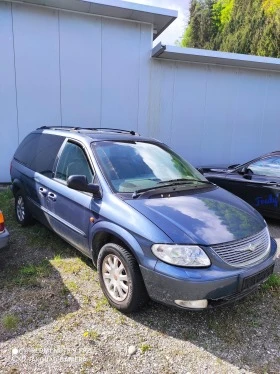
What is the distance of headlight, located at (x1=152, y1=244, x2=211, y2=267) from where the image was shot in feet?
8.68

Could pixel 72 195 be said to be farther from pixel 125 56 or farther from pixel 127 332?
pixel 125 56

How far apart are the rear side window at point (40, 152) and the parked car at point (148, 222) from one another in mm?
32

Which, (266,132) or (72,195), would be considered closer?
(72,195)

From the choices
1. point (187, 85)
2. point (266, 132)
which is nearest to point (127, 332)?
point (187, 85)

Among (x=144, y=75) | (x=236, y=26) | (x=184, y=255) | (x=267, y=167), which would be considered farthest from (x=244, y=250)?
(x=236, y=26)

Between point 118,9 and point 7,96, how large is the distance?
11.1 feet

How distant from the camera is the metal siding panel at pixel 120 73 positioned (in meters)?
8.32

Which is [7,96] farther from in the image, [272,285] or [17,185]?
[272,285]

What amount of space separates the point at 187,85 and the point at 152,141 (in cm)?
566

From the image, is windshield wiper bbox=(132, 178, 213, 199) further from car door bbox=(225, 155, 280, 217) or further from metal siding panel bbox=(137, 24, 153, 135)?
metal siding panel bbox=(137, 24, 153, 135)

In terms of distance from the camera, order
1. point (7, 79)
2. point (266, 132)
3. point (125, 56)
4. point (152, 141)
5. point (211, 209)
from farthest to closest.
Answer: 1. point (266, 132)
2. point (125, 56)
3. point (7, 79)
4. point (152, 141)
5. point (211, 209)

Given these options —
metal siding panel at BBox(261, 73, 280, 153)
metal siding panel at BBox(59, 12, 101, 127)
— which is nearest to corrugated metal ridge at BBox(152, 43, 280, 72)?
metal siding panel at BBox(261, 73, 280, 153)

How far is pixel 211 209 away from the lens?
10.5 ft

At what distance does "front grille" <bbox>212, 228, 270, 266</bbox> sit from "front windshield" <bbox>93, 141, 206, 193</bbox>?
1071mm
